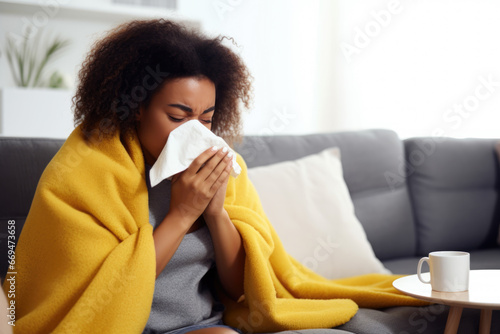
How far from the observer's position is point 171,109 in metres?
1.17

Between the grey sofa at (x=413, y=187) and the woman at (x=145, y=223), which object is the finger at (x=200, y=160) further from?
the grey sofa at (x=413, y=187)

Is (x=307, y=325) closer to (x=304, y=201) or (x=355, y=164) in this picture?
Result: (x=304, y=201)

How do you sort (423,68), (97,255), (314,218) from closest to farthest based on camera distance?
1. (97,255)
2. (314,218)
3. (423,68)

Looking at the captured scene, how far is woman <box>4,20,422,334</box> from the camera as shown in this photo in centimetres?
108

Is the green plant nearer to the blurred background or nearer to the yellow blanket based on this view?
the blurred background

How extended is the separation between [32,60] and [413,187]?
2.31 meters

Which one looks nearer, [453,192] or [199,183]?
[199,183]

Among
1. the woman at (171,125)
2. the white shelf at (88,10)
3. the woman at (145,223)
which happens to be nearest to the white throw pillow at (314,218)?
the woman at (145,223)

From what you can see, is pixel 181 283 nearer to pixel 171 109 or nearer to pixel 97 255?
pixel 97 255

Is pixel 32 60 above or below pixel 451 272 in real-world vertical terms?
above

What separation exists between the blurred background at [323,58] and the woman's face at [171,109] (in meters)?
1.95

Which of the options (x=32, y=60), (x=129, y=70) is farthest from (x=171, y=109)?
(x=32, y=60)

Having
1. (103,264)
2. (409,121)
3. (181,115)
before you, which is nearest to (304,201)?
(181,115)

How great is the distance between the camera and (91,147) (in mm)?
1188
